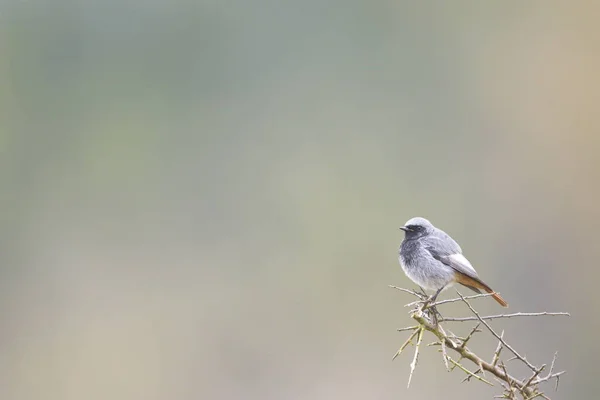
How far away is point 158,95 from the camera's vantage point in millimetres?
19031

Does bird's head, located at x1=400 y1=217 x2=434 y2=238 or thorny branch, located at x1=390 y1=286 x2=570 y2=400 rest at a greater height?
bird's head, located at x1=400 y1=217 x2=434 y2=238

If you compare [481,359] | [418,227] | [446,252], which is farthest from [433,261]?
[481,359]

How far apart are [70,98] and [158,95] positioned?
265 cm

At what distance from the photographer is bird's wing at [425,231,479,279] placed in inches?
170

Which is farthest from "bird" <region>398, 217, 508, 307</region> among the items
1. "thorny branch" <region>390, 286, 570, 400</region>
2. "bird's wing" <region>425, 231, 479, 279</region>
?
"thorny branch" <region>390, 286, 570, 400</region>

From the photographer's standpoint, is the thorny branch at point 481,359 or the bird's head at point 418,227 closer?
the thorny branch at point 481,359

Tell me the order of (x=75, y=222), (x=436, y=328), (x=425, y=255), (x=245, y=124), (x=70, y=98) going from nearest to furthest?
(x=436, y=328)
(x=425, y=255)
(x=75, y=222)
(x=245, y=124)
(x=70, y=98)

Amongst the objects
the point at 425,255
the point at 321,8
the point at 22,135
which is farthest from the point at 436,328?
the point at 22,135

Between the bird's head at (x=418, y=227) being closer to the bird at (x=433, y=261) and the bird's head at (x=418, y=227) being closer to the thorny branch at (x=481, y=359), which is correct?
the bird at (x=433, y=261)

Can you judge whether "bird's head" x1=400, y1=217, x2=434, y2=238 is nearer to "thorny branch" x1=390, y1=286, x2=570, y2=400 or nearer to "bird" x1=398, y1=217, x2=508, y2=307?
"bird" x1=398, y1=217, x2=508, y2=307

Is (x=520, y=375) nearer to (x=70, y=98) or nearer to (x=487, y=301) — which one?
(x=487, y=301)

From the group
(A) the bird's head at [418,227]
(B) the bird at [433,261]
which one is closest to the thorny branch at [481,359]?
(B) the bird at [433,261]

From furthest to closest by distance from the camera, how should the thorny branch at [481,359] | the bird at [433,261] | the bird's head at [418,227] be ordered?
the bird's head at [418,227]
the bird at [433,261]
the thorny branch at [481,359]

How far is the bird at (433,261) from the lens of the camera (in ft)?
14.1
